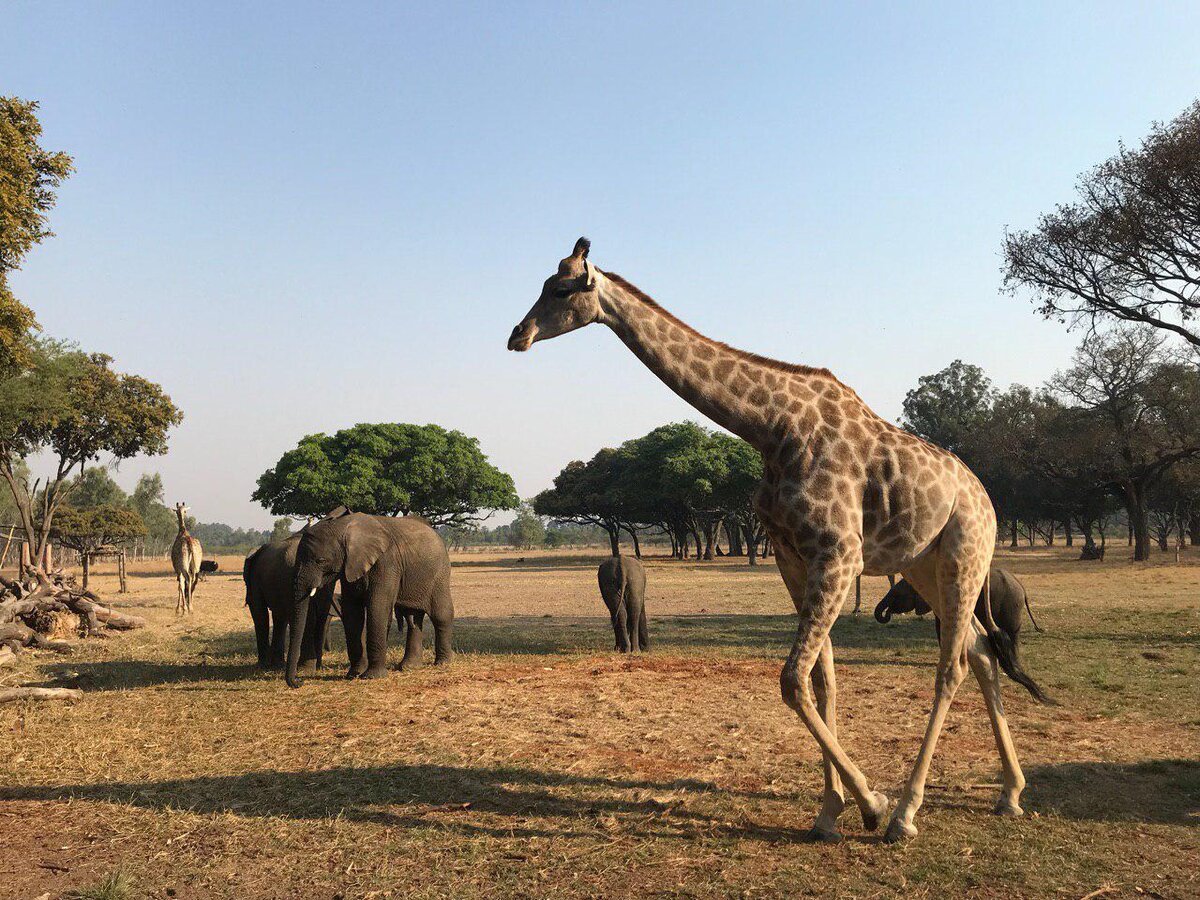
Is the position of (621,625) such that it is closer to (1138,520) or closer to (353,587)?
(353,587)

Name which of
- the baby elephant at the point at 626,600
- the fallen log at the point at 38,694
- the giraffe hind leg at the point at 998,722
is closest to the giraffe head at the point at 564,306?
the giraffe hind leg at the point at 998,722

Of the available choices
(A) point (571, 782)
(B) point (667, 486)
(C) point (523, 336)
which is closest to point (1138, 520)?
(B) point (667, 486)

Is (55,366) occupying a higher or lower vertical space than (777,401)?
higher

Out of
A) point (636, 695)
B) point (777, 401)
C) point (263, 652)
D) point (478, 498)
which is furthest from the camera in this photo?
point (478, 498)

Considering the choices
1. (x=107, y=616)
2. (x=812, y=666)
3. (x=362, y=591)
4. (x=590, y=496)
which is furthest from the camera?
(x=590, y=496)

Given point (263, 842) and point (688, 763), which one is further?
point (688, 763)

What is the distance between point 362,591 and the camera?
37.9 feet

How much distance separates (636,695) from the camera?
9.87 m

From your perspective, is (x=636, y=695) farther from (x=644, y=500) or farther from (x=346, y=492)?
(x=644, y=500)

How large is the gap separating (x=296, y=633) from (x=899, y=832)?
304 inches

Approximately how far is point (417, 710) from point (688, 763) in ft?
11.5

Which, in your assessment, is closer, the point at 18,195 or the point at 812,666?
the point at 812,666

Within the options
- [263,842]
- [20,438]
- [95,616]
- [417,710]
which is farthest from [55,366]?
[263,842]

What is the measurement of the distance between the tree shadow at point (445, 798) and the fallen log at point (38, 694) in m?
3.48
